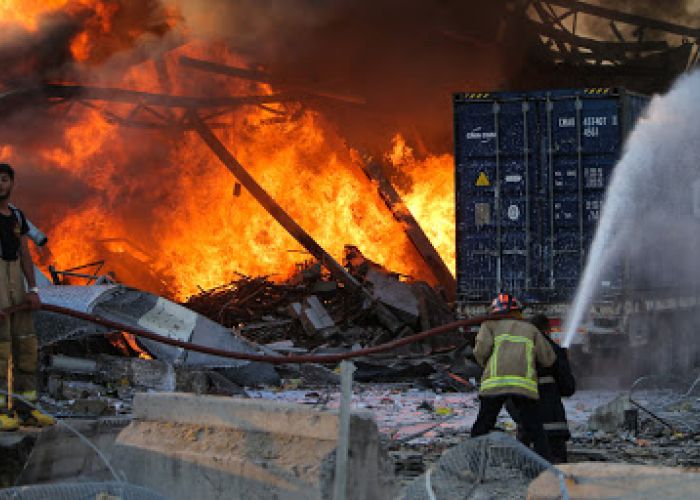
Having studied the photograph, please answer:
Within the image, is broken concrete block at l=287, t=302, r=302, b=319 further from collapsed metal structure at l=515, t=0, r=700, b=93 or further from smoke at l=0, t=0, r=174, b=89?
collapsed metal structure at l=515, t=0, r=700, b=93

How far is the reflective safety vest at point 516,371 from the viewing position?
699 cm

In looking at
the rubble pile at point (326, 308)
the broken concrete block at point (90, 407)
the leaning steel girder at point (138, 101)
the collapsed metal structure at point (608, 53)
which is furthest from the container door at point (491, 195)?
the collapsed metal structure at point (608, 53)

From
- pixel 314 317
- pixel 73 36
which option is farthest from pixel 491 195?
pixel 73 36

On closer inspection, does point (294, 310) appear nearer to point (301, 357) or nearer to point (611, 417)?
point (611, 417)

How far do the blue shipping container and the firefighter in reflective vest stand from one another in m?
6.58

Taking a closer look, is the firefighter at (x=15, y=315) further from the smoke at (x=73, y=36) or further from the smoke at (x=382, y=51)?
the smoke at (x=382, y=51)

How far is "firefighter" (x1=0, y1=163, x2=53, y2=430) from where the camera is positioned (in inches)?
239

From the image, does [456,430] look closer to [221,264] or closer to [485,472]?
[485,472]

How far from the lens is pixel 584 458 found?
8.14m

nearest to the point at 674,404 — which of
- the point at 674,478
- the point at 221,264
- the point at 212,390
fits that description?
the point at 212,390

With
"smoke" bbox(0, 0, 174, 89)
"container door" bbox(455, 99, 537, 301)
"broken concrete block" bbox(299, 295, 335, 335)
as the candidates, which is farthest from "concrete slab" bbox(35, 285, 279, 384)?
"smoke" bbox(0, 0, 174, 89)

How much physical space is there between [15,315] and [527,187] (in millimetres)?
8859

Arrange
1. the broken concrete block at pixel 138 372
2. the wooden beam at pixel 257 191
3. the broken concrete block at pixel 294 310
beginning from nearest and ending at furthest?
the broken concrete block at pixel 138 372 < the broken concrete block at pixel 294 310 < the wooden beam at pixel 257 191

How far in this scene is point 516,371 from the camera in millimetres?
7016
